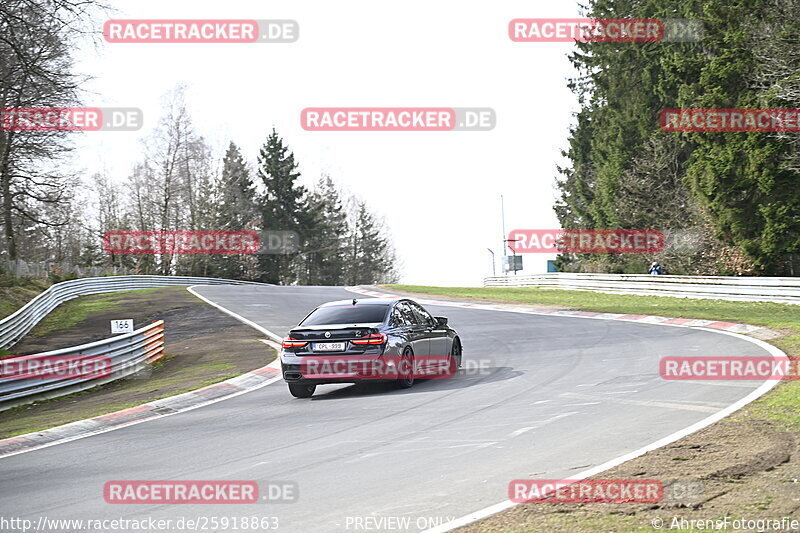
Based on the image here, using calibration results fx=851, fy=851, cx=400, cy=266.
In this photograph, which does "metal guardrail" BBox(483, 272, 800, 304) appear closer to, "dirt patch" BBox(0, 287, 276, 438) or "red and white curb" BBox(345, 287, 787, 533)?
"red and white curb" BBox(345, 287, 787, 533)

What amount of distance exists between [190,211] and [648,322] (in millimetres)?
54290

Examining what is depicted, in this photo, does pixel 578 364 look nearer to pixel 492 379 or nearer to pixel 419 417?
pixel 492 379

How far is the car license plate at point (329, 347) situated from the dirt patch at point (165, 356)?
10.2 ft

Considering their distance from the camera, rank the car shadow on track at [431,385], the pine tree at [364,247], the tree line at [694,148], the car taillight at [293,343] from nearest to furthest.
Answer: the car taillight at [293,343] < the car shadow on track at [431,385] < the tree line at [694,148] < the pine tree at [364,247]

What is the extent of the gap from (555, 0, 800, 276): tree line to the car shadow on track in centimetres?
1821

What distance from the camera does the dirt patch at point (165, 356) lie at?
46.8 ft

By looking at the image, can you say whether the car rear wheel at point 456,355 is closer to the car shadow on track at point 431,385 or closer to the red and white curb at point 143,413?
the car shadow on track at point 431,385

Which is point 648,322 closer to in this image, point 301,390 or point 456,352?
point 456,352

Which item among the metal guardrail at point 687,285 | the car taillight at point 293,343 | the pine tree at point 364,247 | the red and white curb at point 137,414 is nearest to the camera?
the red and white curb at point 137,414

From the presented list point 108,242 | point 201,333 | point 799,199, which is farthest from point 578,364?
point 108,242

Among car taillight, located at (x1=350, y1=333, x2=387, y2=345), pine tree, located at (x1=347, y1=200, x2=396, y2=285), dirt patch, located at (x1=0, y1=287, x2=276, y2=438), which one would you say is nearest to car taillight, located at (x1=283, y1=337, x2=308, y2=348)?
car taillight, located at (x1=350, y1=333, x2=387, y2=345)

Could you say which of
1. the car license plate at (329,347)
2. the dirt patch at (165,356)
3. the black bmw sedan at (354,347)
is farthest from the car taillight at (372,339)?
the dirt patch at (165,356)

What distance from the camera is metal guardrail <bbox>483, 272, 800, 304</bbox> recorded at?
28.9 metres

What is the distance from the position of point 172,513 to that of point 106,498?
37.8 inches
